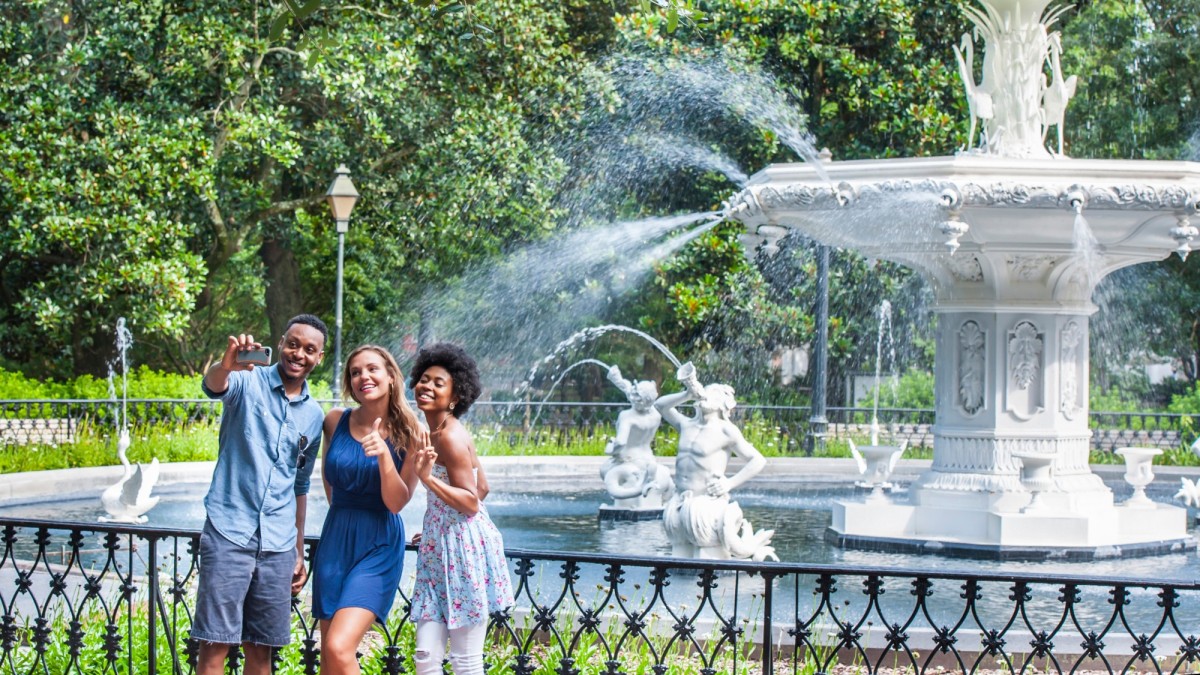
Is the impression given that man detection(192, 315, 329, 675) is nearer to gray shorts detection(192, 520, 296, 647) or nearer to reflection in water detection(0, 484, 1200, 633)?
gray shorts detection(192, 520, 296, 647)

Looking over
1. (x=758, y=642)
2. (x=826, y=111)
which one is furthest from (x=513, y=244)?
(x=758, y=642)

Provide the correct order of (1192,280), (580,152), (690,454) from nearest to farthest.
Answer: (690,454)
(580,152)
(1192,280)

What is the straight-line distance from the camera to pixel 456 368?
A: 16.5 feet

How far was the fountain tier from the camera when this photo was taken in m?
9.76

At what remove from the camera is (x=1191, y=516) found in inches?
540

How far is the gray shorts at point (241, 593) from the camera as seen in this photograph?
189 inches

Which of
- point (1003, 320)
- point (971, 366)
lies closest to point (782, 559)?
point (971, 366)

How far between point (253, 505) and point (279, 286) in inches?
832

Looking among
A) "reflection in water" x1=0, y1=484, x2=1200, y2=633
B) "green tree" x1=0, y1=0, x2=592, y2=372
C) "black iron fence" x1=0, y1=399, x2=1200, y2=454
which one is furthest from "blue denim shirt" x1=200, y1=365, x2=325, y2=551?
"green tree" x1=0, y1=0, x2=592, y2=372

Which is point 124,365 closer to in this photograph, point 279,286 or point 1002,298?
point 279,286

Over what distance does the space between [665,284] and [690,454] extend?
13.1 meters

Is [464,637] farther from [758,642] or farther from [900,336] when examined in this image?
[900,336]

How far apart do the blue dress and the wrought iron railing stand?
533 millimetres

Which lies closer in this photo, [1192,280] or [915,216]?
[915,216]
